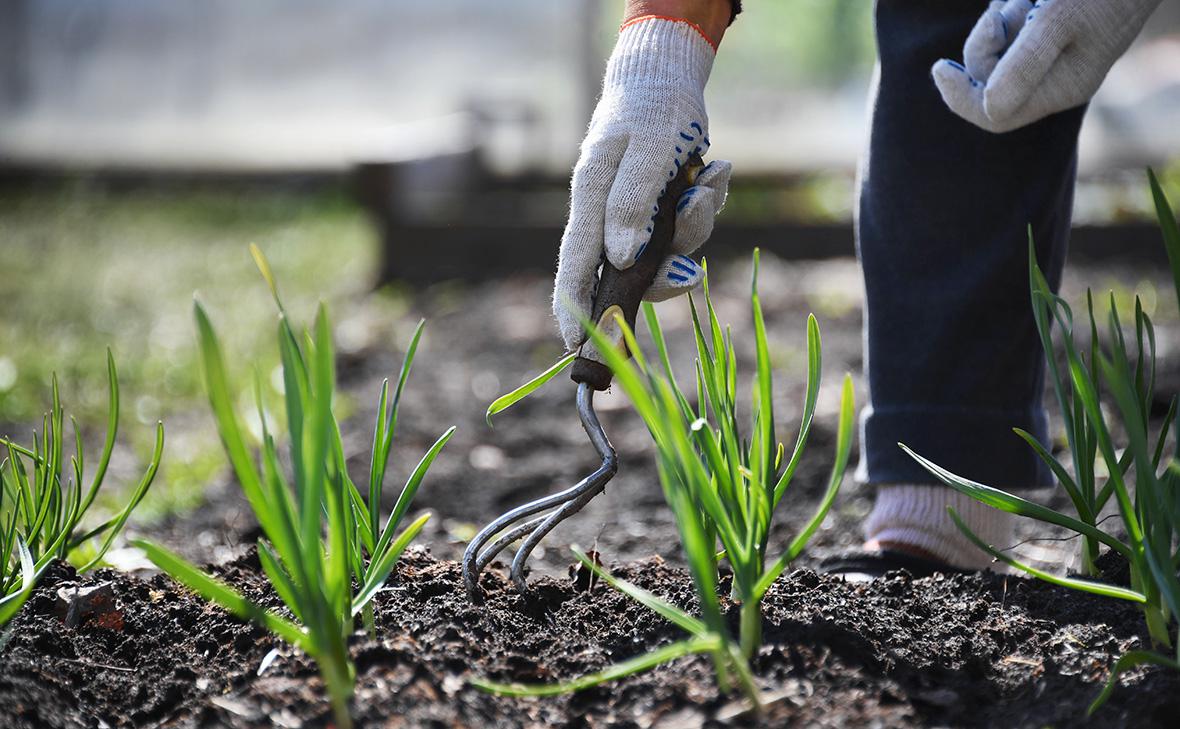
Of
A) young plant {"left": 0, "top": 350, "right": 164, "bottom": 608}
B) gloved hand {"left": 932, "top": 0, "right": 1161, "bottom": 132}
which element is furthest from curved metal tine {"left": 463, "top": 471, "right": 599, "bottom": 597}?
gloved hand {"left": 932, "top": 0, "right": 1161, "bottom": 132}

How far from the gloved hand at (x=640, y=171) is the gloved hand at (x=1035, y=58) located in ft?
1.28

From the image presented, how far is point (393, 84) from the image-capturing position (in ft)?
25.3

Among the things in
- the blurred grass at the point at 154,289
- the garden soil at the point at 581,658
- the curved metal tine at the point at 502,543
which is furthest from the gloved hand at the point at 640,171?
the blurred grass at the point at 154,289

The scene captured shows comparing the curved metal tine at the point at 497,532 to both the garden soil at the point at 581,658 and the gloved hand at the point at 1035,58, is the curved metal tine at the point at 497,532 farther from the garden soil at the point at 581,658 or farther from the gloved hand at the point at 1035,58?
the gloved hand at the point at 1035,58

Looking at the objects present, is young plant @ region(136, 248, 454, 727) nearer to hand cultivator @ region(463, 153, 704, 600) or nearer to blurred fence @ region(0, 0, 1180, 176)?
hand cultivator @ region(463, 153, 704, 600)

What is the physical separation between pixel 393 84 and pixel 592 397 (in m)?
6.83

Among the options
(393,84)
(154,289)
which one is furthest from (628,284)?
(393,84)

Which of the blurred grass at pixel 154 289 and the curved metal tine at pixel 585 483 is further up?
the curved metal tine at pixel 585 483

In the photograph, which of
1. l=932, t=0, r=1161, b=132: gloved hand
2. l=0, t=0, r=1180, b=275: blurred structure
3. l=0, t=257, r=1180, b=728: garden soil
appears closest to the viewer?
l=0, t=257, r=1180, b=728: garden soil

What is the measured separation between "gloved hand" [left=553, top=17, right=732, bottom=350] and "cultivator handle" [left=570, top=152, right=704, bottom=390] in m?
0.01

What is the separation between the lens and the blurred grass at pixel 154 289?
3.13 m

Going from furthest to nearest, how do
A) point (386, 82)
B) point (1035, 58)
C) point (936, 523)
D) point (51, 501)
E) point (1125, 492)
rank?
point (386, 82)
point (936, 523)
point (1035, 58)
point (51, 501)
point (1125, 492)

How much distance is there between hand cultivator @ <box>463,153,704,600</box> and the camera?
4.29ft

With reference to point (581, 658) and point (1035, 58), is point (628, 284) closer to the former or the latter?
point (581, 658)
